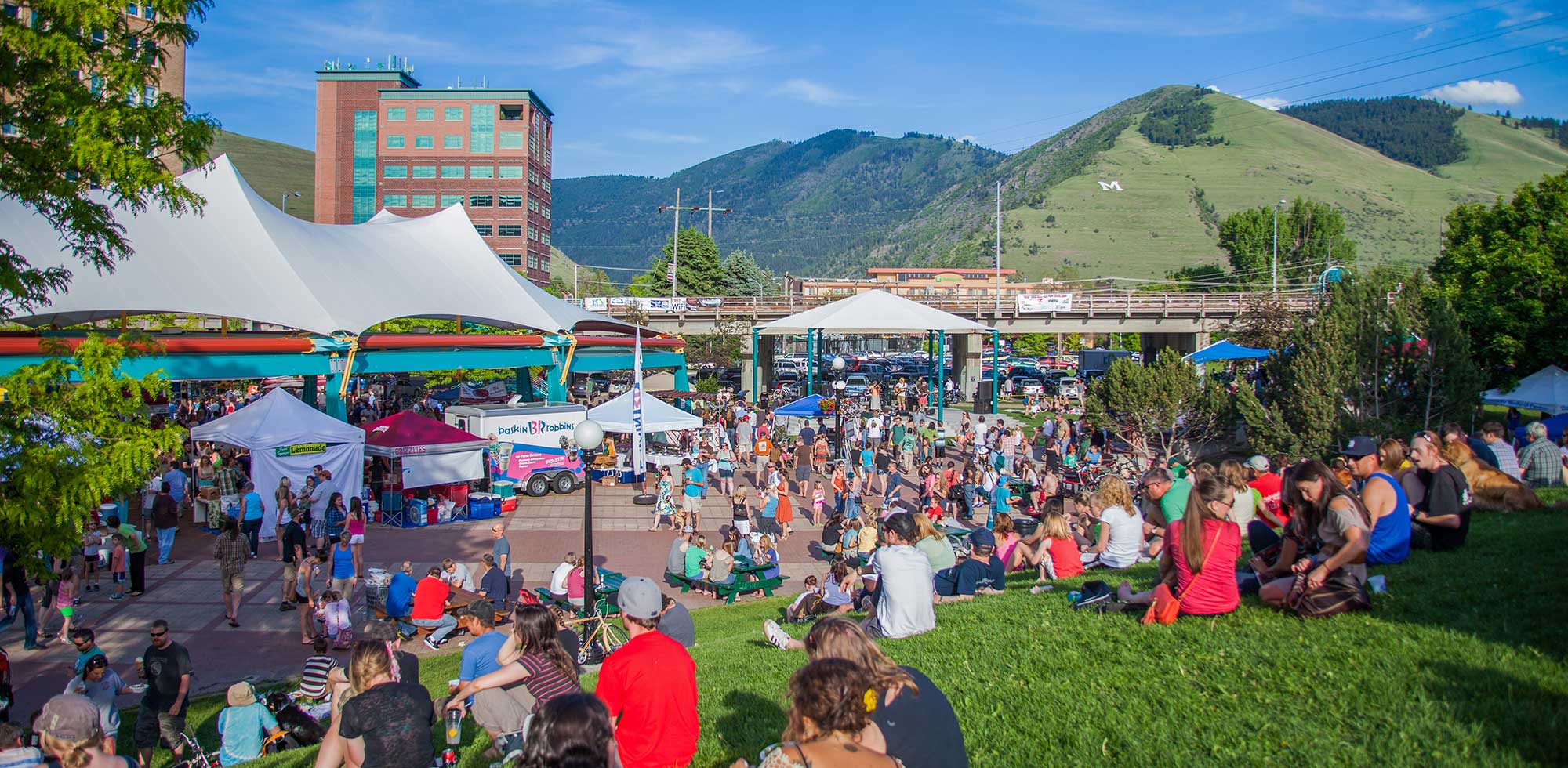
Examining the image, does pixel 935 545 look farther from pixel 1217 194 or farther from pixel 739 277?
pixel 1217 194

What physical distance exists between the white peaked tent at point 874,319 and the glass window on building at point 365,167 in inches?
2723

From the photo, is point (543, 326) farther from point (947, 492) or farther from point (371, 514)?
point (947, 492)

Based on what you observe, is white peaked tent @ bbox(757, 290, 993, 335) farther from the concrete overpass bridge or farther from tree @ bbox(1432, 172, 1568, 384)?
tree @ bbox(1432, 172, 1568, 384)

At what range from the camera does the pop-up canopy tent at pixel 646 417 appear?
19.9 m

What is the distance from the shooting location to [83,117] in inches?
263

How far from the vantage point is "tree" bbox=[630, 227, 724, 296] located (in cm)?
6856

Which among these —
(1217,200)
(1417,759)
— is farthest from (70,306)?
(1217,200)

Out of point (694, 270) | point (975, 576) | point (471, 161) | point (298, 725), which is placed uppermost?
point (471, 161)

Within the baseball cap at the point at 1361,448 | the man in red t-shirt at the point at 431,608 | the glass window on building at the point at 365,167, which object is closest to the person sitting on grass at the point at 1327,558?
the baseball cap at the point at 1361,448

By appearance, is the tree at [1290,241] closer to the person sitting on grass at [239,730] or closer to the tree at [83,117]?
the tree at [83,117]

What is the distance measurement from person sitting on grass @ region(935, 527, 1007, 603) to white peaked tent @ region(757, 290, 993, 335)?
60.7ft

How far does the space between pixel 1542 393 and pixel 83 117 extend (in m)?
25.6

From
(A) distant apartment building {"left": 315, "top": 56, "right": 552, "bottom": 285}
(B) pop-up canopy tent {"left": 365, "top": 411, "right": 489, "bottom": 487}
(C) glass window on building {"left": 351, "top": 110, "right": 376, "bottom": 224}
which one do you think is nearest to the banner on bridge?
(B) pop-up canopy tent {"left": 365, "top": 411, "right": 489, "bottom": 487}

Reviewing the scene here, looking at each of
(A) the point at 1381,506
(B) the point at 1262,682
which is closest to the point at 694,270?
(A) the point at 1381,506
